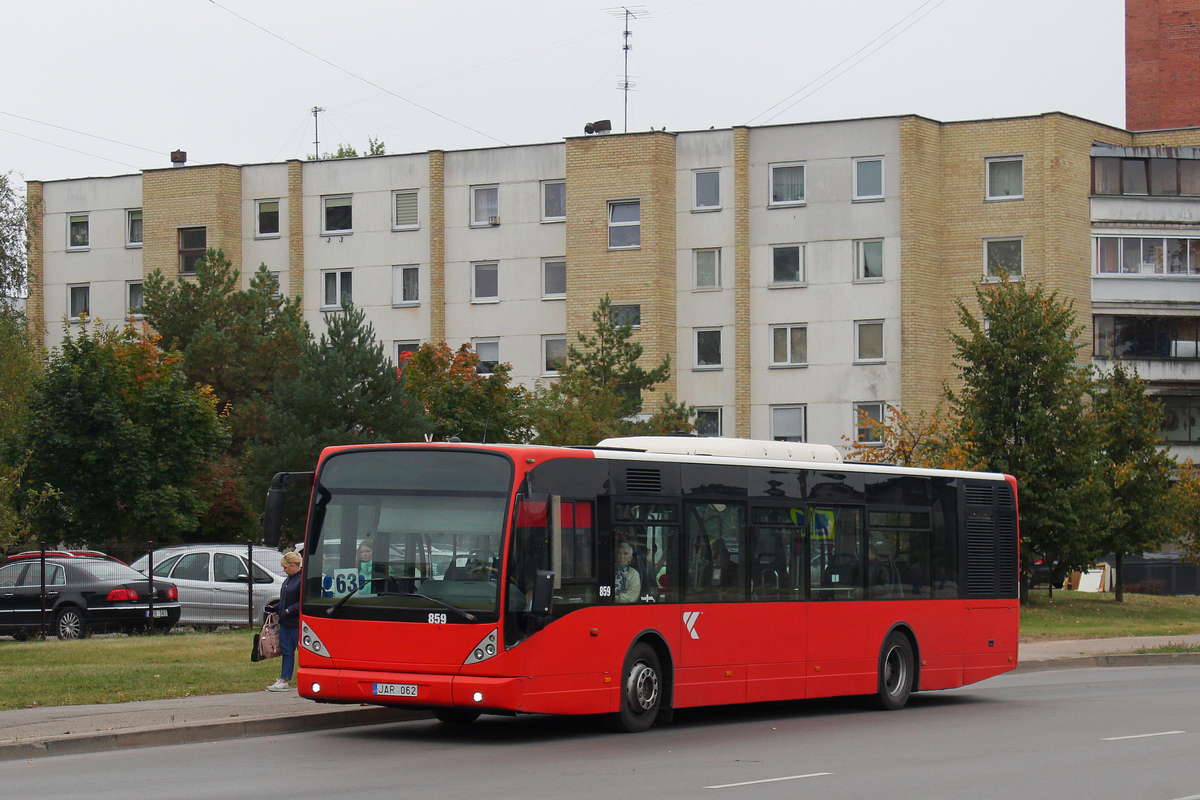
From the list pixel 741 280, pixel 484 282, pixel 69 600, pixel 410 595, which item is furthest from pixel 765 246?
pixel 410 595

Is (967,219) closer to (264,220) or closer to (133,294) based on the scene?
(264,220)

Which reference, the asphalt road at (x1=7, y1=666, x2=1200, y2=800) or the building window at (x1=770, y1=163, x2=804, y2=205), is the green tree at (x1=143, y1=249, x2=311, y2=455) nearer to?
the building window at (x1=770, y1=163, x2=804, y2=205)

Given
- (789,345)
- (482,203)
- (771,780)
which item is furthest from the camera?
(482,203)

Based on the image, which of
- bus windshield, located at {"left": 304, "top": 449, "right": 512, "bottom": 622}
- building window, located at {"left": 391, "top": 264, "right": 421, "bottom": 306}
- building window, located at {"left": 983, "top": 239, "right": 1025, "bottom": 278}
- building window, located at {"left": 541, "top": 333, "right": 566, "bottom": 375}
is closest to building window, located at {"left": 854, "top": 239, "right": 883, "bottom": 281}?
building window, located at {"left": 983, "top": 239, "right": 1025, "bottom": 278}

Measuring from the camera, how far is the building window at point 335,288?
190 feet

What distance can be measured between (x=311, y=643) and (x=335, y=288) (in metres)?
45.0

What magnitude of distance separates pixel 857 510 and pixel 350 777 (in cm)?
817

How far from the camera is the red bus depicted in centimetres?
1348

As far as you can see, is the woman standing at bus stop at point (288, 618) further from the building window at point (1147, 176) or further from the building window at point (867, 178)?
the building window at point (1147, 176)

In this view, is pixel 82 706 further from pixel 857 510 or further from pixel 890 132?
pixel 890 132

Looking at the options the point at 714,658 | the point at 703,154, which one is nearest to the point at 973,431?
the point at 703,154

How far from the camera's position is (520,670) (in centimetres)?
1330

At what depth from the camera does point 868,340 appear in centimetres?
5225

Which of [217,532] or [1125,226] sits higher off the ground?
[1125,226]
